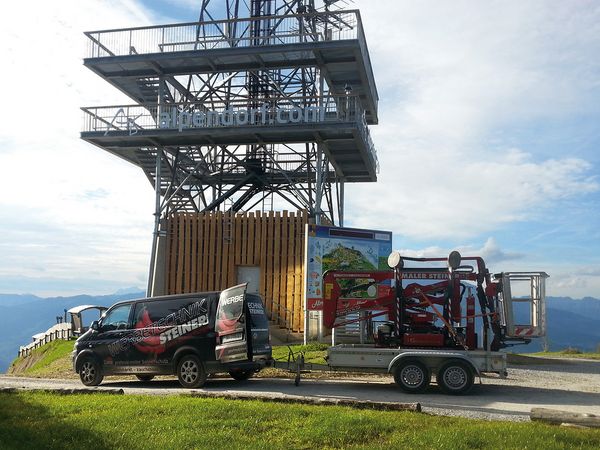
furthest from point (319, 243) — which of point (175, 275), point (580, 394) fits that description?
point (580, 394)

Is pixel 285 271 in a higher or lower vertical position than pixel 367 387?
higher

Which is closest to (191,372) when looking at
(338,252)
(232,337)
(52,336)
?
(232,337)

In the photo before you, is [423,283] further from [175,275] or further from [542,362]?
[175,275]

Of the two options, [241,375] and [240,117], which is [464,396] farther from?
[240,117]

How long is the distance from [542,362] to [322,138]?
1203 centimetres

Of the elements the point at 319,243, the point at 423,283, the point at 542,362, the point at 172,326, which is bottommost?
the point at 542,362

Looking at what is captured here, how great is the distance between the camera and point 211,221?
26.1 metres

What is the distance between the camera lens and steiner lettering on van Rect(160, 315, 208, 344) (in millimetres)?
13258

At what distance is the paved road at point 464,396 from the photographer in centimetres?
1068

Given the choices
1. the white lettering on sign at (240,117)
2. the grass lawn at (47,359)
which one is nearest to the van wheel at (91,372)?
the grass lawn at (47,359)

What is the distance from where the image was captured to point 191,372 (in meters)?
13.3

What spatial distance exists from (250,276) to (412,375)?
45.7 ft

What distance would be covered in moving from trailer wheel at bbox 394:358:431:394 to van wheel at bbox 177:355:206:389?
4094mm

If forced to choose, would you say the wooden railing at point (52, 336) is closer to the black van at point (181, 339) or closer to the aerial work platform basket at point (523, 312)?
the black van at point (181, 339)
